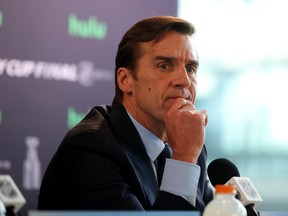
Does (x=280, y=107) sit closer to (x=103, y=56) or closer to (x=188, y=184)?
(x=103, y=56)

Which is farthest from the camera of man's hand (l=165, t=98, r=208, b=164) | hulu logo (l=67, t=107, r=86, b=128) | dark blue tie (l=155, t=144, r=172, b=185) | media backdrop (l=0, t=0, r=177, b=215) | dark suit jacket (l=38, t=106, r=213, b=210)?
hulu logo (l=67, t=107, r=86, b=128)

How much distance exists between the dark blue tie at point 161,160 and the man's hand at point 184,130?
0.38ft

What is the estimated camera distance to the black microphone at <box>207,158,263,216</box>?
Result: 6.67 feet

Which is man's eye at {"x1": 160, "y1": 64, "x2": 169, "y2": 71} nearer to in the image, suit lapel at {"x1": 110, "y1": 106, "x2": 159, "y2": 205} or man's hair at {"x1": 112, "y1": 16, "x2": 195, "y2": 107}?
man's hair at {"x1": 112, "y1": 16, "x2": 195, "y2": 107}

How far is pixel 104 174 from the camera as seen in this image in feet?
6.61

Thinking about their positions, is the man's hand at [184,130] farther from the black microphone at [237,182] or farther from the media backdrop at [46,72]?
the media backdrop at [46,72]

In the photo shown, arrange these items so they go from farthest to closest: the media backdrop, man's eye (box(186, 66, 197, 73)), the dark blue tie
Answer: the media backdrop → man's eye (box(186, 66, 197, 73)) → the dark blue tie

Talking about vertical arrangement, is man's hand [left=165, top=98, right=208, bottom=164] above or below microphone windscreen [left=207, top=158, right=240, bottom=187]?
above

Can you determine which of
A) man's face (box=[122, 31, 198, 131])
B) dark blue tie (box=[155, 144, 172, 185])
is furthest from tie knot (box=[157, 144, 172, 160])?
man's face (box=[122, 31, 198, 131])

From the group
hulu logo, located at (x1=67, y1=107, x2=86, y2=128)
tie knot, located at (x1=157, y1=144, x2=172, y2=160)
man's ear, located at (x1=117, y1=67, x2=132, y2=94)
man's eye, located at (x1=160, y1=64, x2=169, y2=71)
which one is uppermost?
man's eye, located at (x1=160, y1=64, x2=169, y2=71)

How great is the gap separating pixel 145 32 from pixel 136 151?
47 cm

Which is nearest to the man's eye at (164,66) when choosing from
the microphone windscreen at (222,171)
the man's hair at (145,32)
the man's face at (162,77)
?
the man's face at (162,77)

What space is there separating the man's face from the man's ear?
0.12 ft

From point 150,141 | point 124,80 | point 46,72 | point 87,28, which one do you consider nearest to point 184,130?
→ point 150,141
